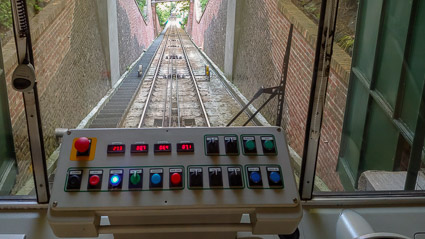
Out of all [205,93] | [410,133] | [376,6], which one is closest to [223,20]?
[205,93]

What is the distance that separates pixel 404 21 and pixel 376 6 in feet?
1.32

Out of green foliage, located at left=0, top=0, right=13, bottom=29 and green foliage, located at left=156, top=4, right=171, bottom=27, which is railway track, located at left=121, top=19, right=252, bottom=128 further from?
green foliage, located at left=156, top=4, right=171, bottom=27

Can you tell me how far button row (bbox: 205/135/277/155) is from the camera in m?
1.21

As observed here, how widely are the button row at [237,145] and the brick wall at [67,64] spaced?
5.82 feet

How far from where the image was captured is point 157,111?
494cm

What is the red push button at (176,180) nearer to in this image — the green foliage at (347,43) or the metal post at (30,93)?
the metal post at (30,93)

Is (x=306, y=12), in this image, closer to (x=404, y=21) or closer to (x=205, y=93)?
(x=404, y=21)

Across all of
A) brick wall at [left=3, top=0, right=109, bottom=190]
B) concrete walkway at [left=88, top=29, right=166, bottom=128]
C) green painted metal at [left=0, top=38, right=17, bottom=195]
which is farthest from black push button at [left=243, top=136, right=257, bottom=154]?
concrete walkway at [left=88, top=29, right=166, bottom=128]

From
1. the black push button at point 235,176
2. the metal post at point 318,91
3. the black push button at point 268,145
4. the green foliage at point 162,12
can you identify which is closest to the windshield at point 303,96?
the metal post at point 318,91

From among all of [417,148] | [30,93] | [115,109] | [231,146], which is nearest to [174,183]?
[231,146]

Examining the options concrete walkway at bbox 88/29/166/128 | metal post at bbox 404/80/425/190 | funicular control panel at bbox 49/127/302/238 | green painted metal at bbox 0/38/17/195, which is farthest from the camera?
concrete walkway at bbox 88/29/166/128

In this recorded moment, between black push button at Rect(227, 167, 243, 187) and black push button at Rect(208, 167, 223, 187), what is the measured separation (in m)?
0.03

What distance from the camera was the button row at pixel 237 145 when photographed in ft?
3.97

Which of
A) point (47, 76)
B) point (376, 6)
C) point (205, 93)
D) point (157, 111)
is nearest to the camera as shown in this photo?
point (376, 6)
